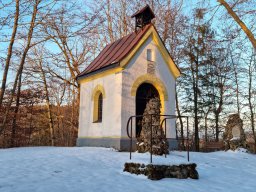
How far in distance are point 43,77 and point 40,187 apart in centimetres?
1871

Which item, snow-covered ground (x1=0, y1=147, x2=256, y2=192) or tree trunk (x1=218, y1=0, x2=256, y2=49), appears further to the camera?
tree trunk (x1=218, y1=0, x2=256, y2=49)

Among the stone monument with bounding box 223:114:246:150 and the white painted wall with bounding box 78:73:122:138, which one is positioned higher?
the white painted wall with bounding box 78:73:122:138

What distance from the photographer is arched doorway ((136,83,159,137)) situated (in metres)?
14.5

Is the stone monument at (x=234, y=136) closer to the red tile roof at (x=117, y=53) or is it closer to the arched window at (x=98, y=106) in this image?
the arched window at (x=98, y=106)

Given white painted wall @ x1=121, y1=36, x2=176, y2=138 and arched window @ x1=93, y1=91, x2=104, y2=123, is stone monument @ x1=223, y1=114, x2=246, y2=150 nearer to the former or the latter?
white painted wall @ x1=121, y1=36, x2=176, y2=138

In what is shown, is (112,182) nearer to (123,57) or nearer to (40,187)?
(40,187)

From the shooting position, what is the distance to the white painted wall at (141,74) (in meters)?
13.8

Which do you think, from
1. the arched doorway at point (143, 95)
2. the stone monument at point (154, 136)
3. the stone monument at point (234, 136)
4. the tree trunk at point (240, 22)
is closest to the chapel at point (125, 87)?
the arched doorway at point (143, 95)

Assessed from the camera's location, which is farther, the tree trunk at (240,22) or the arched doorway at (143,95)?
the arched doorway at (143,95)

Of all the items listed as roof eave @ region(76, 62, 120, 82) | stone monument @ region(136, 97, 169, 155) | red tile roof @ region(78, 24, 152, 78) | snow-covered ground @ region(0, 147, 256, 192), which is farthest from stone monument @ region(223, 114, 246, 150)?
roof eave @ region(76, 62, 120, 82)

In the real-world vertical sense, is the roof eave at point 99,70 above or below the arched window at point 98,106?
above

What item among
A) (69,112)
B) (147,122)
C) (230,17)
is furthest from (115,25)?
(147,122)

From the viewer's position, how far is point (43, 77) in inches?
914

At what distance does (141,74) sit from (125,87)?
Answer: 4.21 feet
